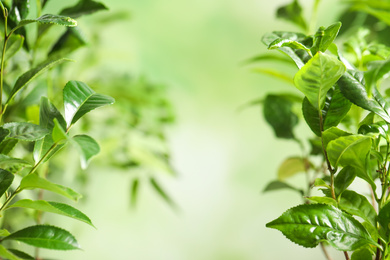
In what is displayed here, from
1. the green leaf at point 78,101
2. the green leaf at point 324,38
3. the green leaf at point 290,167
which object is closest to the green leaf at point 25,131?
the green leaf at point 78,101

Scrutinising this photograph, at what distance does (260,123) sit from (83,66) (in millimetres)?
877

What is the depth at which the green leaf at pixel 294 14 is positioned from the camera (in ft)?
2.40

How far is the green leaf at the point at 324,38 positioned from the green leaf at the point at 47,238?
13.5 inches

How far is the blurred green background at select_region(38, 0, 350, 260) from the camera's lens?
165 cm

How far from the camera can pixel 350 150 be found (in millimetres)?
437

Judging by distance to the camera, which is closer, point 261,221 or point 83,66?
point 83,66

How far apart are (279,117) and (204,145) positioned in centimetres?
104

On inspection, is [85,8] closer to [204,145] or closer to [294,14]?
[294,14]

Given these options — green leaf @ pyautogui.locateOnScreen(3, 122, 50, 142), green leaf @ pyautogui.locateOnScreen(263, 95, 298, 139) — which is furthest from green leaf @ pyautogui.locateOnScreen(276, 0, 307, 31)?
green leaf @ pyautogui.locateOnScreen(3, 122, 50, 142)

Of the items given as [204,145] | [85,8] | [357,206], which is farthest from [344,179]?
[204,145]

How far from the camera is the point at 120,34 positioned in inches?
68.2

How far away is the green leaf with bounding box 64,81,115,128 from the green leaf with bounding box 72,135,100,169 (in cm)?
5

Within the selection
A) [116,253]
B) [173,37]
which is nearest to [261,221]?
[116,253]

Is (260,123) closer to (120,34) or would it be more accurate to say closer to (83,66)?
(120,34)
